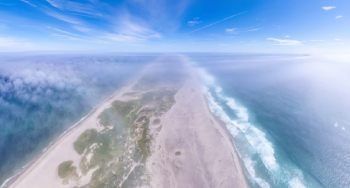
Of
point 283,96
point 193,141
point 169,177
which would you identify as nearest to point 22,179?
point 169,177

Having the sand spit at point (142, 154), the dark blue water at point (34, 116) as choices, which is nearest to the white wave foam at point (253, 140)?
the sand spit at point (142, 154)

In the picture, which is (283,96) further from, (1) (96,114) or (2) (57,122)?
(2) (57,122)

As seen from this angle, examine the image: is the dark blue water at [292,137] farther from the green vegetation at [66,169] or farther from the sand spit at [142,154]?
the green vegetation at [66,169]

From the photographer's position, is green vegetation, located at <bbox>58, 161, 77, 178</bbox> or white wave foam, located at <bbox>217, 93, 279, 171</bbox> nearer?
green vegetation, located at <bbox>58, 161, 77, 178</bbox>

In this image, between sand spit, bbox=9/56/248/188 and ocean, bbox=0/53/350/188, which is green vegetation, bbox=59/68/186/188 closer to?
sand spit, bbox=9/56/248/188

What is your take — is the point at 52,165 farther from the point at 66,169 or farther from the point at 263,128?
the point at 263,128

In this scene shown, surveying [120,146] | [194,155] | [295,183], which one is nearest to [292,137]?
[295,183]

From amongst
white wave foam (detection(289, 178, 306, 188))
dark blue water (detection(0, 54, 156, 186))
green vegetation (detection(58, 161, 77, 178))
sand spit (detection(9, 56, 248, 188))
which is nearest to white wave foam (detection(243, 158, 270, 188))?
sand spit (detection(9, 56, 248, 188))

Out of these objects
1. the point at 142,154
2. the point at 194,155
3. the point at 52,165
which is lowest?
the point at 52,165
